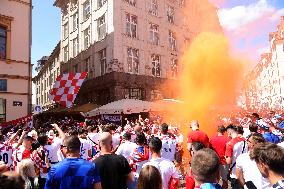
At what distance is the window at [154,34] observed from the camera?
101ft

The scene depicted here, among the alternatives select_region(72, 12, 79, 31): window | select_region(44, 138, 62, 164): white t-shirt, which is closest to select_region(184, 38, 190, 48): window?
select_region(72, 12, 79, 31): window

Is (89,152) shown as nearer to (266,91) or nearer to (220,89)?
(220,89)

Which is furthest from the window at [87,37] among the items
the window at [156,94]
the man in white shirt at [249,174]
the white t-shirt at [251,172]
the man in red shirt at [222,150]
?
the white t-shirt at [251,172]

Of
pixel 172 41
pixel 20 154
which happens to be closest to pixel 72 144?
pixel 20 154

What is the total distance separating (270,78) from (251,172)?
77223 mm

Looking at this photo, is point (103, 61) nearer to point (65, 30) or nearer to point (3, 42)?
point (3, 42)

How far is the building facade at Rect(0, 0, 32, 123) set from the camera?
2050 centimetres

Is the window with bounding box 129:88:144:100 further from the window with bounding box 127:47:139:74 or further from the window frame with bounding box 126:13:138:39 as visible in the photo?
the window frame with bounding box 126:13:138:39

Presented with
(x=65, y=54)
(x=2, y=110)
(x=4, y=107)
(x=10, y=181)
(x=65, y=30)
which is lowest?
(x=10, y=181)

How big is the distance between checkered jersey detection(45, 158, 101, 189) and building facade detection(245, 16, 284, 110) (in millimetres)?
62205

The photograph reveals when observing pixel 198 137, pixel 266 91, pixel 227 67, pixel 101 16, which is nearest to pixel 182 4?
pixel 227 67

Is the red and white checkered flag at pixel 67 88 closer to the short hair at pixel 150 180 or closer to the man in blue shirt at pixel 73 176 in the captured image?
the man in blue shirt at pixel 73 176

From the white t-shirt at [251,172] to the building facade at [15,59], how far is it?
18406 mm

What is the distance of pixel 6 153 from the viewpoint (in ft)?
24.6
